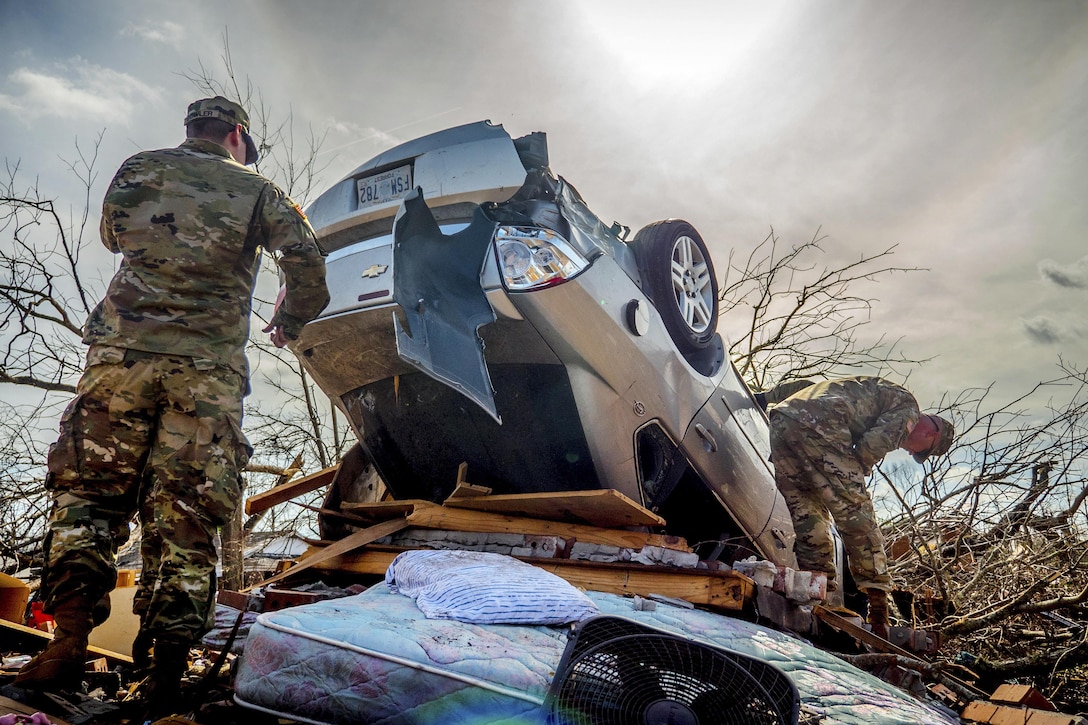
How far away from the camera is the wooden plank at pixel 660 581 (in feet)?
9.98

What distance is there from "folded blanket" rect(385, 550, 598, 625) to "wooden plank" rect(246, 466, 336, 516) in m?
1.74

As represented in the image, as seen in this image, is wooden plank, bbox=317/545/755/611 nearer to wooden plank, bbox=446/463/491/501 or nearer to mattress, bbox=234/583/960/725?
wooden plank, bbox=446/463/491/501

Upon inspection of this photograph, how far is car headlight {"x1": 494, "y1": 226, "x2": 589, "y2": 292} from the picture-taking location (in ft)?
9.73

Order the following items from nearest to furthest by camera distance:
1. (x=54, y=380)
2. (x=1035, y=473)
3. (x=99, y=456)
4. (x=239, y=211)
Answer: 1. (x=99, y=456)
2. (x=239, y=211)
3. (x=1035, y=473)
4. (x=54, y=380)

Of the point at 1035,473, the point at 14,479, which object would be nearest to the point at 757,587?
the point at 1035,473

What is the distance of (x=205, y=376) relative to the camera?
8.45ft

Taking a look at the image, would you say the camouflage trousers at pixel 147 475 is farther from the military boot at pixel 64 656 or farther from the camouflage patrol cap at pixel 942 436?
the camouflage patrol cap at pixel 942 436

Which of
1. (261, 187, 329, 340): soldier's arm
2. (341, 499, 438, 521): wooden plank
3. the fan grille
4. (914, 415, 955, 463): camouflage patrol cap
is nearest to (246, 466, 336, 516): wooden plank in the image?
(341, 499, 438, 521): wooden plank

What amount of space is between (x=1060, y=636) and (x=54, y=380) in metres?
8.30

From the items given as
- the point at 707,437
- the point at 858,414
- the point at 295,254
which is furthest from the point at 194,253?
the point at 858,414

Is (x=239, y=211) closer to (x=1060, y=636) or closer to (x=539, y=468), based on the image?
(x=539, y=468)

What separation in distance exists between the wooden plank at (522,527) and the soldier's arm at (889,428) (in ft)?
7.49

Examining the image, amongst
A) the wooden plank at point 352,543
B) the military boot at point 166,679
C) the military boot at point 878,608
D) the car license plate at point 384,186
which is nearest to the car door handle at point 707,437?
the wooden plank at point 352,543

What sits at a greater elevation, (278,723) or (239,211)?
(239,211)
